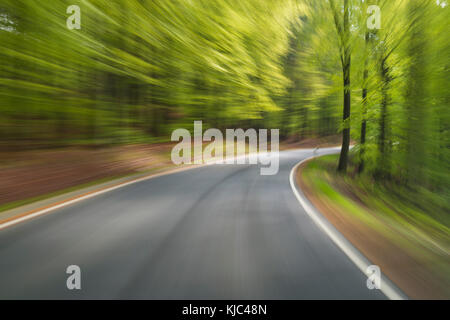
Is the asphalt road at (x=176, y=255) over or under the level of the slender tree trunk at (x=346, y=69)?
under

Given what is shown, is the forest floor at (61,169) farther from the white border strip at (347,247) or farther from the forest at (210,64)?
the white border strip at (347,247)

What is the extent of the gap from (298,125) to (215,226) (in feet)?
95.7

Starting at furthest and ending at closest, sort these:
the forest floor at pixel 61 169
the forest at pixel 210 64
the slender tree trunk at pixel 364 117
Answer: the slender tree trunk at pixel 364 117, the forest at pixel 210 64, the forest floor at pixel 61 169

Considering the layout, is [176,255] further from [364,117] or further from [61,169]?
[364,117]

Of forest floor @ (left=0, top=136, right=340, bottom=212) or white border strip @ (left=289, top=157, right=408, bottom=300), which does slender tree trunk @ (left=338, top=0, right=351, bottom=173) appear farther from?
forest floor @ (left=0, top=136, right=340, bottom=212)

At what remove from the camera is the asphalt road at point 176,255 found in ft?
7.59

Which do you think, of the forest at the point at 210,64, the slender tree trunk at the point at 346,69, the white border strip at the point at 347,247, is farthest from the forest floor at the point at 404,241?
the slender tree trunk at the point at 346,69

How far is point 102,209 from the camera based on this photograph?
189 inches

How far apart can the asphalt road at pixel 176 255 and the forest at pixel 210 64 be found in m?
4.36

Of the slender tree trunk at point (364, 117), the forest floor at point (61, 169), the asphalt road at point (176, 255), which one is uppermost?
the slender tree trunk at point (364, 117)

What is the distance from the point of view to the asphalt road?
2.31 metres

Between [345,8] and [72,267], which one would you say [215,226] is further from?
[345,8]

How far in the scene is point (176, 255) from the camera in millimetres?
2947

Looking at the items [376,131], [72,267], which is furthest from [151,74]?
[376,131]
